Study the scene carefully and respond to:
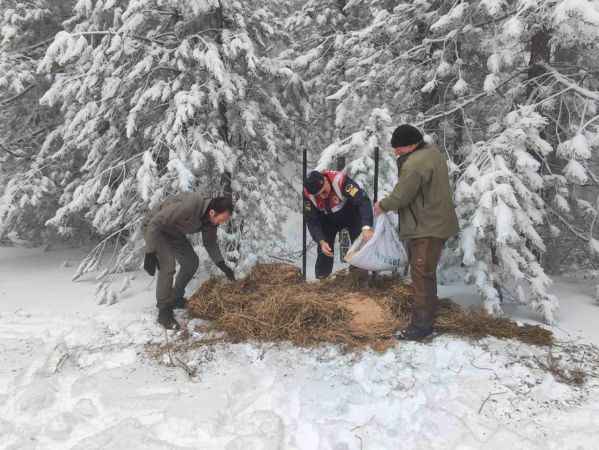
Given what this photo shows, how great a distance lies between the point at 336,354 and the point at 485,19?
18.3 feet

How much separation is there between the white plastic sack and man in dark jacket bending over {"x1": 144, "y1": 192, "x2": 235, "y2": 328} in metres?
1.52

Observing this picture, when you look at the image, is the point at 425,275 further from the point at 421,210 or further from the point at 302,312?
the point at 302,312

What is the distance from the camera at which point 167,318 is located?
4898 millimetres

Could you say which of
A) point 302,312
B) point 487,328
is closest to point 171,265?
point 302,312

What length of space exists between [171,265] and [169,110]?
9.53 feet

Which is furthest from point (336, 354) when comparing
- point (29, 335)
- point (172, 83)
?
point (172, 83)

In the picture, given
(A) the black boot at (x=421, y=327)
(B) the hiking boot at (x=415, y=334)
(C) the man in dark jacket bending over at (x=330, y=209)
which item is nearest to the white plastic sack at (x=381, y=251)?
(C) the man in dark jacket bending over at (x=330, y=209)

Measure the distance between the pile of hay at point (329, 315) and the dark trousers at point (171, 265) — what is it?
307 mm

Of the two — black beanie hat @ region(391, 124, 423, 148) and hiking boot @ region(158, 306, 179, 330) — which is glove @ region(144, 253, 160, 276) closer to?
hiking boot @ region(158, 306, 179, 330)

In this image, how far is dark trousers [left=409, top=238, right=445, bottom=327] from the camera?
163 inches

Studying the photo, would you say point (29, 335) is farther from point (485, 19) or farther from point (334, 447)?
point (485, 19)

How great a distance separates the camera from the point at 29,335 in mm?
4895

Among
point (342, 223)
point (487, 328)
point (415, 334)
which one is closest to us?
point (415, 334)

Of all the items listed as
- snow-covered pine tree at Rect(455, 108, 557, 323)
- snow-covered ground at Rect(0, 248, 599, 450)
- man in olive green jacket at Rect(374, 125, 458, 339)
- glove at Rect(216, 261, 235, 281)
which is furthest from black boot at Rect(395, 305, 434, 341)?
glove at Rect(216, 261, 235, 281)
